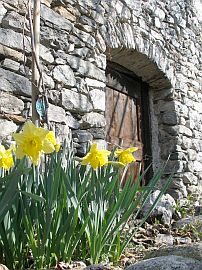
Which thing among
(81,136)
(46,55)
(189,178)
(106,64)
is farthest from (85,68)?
(189,178)

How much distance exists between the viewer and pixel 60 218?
Result: 1489 mm

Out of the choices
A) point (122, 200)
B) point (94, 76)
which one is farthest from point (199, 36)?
point (122, 200)

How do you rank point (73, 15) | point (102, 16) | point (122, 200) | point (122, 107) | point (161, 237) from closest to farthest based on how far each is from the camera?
1. point (122, 200)
2. point (161, 237)
3. point (73, 15)
4. point (102, 16)
5. point (122, 107)

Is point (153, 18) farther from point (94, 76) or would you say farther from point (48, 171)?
point (48, 171)

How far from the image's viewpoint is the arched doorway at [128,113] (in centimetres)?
430

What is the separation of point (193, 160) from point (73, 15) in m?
2.57

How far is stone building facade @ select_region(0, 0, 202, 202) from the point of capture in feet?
9.30

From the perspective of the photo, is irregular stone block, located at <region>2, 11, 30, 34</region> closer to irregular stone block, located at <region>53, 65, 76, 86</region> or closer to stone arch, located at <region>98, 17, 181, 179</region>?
irregular stone block, located at <region>53, 65, 76, 86</region>

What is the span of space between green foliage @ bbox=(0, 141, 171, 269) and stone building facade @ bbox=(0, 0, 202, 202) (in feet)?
3.28

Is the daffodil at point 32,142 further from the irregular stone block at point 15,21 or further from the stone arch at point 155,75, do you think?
the stone arch at point 155,75

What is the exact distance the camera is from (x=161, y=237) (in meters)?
2.55

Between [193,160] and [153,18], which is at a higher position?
[153,18]

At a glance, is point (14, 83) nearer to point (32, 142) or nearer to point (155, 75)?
point (32, 142)

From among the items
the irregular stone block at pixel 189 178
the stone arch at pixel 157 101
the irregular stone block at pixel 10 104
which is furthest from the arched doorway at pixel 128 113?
the irregular stone block at pixel 10 104
